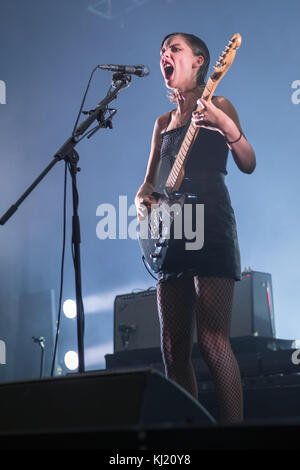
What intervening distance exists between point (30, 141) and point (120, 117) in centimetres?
102

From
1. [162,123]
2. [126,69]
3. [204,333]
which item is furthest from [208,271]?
[126,69]

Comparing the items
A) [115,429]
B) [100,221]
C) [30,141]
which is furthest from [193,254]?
[30,141]

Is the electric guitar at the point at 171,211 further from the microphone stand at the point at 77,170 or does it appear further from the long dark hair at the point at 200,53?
the microphone stand at the point at 77,170

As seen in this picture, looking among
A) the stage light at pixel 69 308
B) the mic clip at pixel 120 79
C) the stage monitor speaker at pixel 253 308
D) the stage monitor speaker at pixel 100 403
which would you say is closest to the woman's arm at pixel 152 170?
the mic clip at pixel 120 79

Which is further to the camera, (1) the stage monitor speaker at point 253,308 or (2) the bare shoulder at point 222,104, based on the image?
(1) the stage monitor speaker at point 253,308

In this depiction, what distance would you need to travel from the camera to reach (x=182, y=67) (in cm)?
205

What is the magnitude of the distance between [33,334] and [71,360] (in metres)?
0.64

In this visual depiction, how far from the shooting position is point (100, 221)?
173 inches

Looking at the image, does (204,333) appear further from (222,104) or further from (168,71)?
(168,71)

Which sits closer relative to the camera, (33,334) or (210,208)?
(210,208)

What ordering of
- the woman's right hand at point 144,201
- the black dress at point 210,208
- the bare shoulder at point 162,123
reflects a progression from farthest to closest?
the bare shoulder at point 162,123 → the woman's right hand at point 144,201 → the black dress at point 210,208

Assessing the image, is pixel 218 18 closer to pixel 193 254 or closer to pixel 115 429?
pixel 193 254

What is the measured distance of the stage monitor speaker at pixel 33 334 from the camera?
506 cm

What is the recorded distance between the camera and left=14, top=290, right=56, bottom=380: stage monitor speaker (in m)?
5.06
